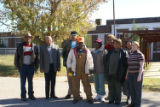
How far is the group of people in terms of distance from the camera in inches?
213

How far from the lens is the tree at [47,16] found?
42.1 feet

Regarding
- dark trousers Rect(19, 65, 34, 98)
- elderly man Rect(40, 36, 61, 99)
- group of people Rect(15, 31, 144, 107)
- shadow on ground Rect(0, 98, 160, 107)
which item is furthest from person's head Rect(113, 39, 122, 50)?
dark trousers Rect(19, 65, 34, 98)

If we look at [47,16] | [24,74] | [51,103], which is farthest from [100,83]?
[47,16]

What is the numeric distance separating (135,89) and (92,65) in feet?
4.42

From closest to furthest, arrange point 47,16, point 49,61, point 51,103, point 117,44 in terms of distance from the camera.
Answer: point 117,44 < point 51,103 < point 49,61 < point 47,16

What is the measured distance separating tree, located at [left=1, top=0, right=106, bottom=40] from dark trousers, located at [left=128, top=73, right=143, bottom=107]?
8.11 meters

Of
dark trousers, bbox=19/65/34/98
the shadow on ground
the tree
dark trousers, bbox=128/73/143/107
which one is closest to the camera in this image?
dark trousers, bbox=128/73/143/107

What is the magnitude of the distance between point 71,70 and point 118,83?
4.47ft

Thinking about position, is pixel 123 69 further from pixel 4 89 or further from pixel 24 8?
pixel 24 8

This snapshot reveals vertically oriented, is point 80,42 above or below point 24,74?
above

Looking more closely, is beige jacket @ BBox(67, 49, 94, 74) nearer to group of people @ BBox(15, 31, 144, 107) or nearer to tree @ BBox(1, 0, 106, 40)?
group of people @ BBox(15, 31, 144, 107)

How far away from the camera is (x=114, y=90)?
5918mm

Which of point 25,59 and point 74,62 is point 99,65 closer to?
point 74,62

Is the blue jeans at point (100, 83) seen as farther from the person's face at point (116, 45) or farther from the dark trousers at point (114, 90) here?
the person's face at point (116, 45)
